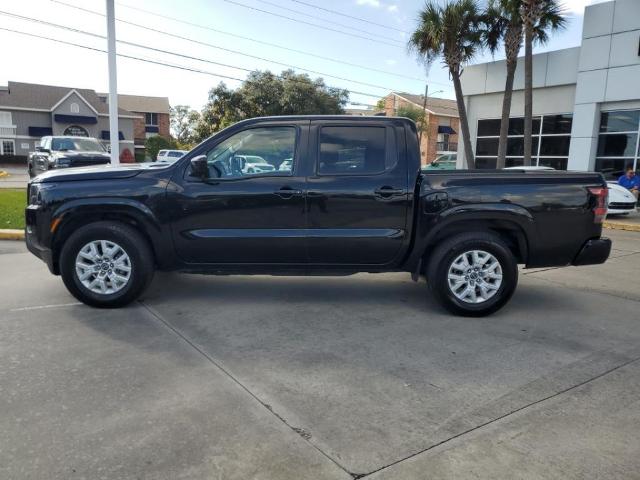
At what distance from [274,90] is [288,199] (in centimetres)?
3895

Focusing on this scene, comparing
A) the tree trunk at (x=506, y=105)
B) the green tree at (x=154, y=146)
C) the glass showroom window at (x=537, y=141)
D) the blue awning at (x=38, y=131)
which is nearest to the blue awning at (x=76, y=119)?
the blue awning at (x=38, y=131)

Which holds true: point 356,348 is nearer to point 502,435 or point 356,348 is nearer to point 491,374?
point 491,374

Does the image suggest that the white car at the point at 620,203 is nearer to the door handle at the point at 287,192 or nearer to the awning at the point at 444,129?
the door handle at the point at 287,192

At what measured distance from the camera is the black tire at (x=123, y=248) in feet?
16.1

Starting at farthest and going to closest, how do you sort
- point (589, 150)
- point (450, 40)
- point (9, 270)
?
point (450, 40)
point (589, 150)
point (9, 270)

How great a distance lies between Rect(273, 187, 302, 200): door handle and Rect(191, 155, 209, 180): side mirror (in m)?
0.70

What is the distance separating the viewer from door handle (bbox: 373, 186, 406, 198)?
16.2 feet

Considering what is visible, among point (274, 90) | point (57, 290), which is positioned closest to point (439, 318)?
point (57, 290)

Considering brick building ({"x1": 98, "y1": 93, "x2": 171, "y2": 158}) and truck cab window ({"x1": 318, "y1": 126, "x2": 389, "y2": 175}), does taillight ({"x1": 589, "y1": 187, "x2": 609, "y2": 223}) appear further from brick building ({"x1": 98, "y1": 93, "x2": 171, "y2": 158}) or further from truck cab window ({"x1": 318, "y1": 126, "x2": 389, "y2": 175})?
brick building ({"x1": 98, "y1": 93, "x2": 171, "y2": 158})

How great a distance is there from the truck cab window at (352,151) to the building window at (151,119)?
6168 cm

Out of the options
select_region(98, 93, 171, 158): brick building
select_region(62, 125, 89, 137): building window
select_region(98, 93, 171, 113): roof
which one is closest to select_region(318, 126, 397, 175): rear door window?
select_region(62, 125, 89, 137): building window

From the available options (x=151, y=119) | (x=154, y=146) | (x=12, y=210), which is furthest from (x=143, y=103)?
(x=12, y=210)

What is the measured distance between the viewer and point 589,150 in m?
17.6

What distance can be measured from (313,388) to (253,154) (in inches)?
98.9
